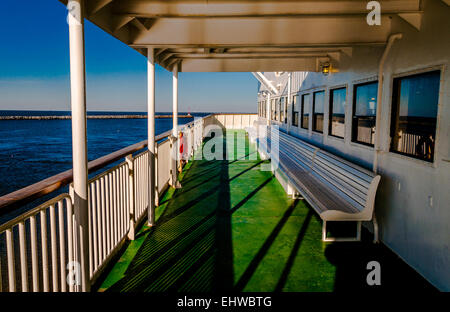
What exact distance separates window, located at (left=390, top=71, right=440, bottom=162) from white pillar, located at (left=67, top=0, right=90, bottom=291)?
3.10 metres

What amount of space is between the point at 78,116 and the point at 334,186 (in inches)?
136

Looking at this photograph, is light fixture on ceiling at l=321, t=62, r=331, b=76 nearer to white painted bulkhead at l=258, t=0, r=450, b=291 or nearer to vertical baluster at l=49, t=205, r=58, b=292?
white painted bulkhead at l=258, t=0, r=450, b=291

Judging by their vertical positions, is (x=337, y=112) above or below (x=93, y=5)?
below

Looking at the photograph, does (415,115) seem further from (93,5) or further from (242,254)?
(93,5)

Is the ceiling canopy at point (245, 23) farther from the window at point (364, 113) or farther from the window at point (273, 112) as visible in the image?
the window at point (273, 112)

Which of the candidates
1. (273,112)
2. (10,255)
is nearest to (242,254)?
(10,255)

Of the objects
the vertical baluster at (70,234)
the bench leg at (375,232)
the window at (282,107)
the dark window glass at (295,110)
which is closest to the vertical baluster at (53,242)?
the vertical baluster at (70,234)

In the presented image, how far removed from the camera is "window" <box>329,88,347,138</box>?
5.45 meters

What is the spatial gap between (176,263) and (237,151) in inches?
338

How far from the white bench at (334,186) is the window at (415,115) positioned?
1.63ft

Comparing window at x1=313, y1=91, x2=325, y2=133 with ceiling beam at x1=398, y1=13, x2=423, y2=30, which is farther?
window at x1=313, y1=91, x2=325, y2=133

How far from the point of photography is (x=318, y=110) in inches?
269

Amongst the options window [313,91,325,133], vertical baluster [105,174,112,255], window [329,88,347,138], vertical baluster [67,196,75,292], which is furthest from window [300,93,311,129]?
vertical baluster [67,196,75,292]

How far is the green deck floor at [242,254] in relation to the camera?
117 inches
